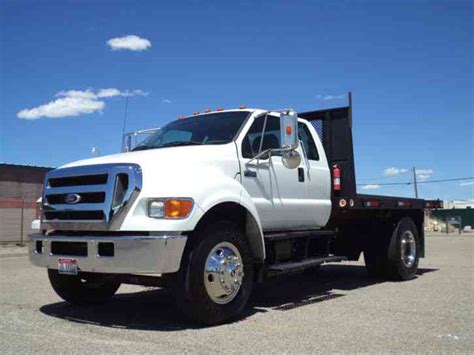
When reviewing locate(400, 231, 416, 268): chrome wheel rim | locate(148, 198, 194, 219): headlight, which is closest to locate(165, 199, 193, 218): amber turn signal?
locate(148, 198, 194, 219): headlight

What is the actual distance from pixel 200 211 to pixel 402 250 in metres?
5.37

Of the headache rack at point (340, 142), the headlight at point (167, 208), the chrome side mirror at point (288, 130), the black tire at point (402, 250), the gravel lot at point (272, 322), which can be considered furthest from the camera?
the black tire at point (402, 250)

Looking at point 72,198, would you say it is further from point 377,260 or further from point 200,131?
point 377,260

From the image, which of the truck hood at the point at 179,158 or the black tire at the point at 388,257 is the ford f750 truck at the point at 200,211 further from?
the black tire at the point at 388,257

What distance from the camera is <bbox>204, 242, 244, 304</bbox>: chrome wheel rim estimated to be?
570 cm

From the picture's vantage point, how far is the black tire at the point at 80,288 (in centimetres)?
676

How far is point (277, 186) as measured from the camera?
7.06 metres

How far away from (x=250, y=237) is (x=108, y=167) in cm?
185

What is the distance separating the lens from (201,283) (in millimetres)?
5523

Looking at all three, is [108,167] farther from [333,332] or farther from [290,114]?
[333,332]

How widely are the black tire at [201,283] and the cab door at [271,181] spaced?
808 mm

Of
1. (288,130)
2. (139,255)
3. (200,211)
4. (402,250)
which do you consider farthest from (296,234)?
(402,250)

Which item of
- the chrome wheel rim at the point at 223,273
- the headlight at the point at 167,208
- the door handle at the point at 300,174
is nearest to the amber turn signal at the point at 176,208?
the headlight at the point at 167,208

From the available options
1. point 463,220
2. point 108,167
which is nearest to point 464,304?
point 108,167
